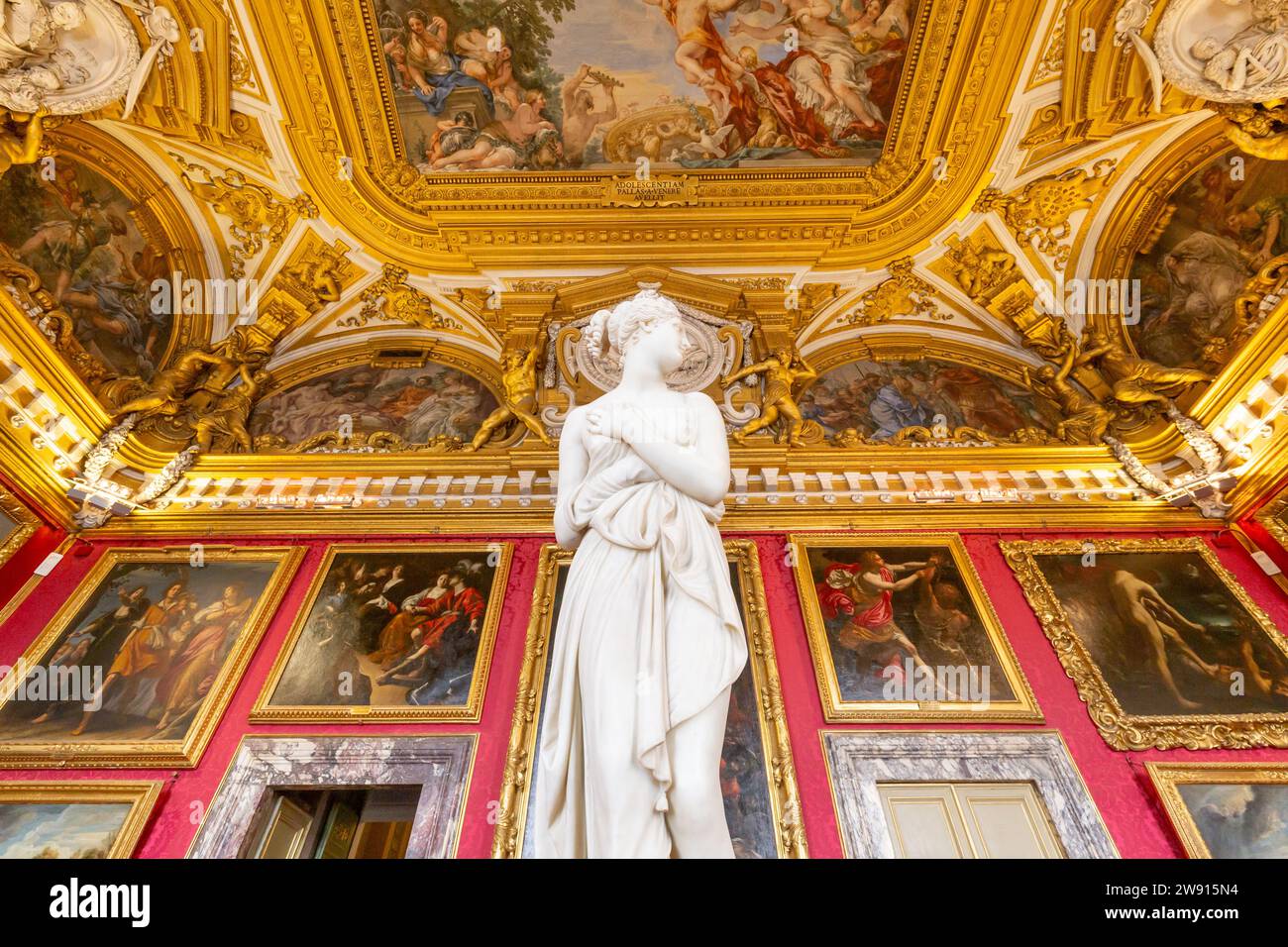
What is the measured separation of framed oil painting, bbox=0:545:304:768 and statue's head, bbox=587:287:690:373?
4792 mm

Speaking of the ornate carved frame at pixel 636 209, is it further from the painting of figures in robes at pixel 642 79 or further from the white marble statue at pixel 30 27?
the white marble statue at pixel 30 27

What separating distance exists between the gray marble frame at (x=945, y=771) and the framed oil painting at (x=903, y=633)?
165 mm

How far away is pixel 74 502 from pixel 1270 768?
10911 mm

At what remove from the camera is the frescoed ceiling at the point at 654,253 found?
293 inches

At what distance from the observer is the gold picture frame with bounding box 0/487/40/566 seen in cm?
664

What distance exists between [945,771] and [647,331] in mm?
4263

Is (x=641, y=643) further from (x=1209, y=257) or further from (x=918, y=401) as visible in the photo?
(x=1209, y=257)

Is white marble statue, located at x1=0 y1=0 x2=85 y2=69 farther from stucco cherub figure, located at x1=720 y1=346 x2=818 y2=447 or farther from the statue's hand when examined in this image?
stucco cherub figure, located at x1=720 y1=346 x2=818 y2=447

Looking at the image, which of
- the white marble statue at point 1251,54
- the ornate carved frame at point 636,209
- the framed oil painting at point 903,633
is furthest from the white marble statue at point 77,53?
the white marble statue at point 1251,54

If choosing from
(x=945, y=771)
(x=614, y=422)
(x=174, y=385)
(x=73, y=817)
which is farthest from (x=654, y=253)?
(x=73, y=817)

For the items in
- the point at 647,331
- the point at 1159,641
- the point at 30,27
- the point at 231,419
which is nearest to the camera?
the point at 647,331

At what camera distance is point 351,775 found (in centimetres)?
557

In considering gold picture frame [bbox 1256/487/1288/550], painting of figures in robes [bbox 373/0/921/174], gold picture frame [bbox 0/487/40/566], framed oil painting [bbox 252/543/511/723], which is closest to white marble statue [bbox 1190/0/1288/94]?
painting of figures in robes [bbox 373/0/921/174]

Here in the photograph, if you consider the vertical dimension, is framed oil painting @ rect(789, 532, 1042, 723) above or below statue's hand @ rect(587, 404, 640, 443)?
above
